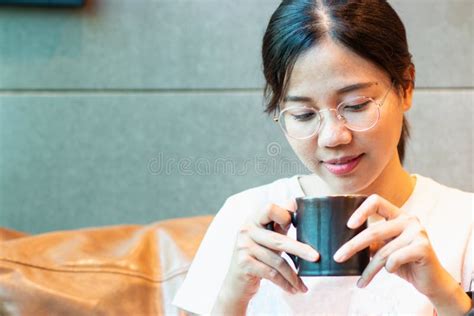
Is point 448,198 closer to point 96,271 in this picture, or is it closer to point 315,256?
point 315,256

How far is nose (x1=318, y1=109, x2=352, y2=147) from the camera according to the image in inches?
45.1

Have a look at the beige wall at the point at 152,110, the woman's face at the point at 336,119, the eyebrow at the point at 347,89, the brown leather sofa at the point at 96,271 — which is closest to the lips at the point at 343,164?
the woman's face at the point at 336,119

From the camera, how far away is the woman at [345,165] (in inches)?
41.8

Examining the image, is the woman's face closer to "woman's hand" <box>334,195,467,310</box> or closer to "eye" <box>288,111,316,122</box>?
"eye" <box>288,111,316,122</box>

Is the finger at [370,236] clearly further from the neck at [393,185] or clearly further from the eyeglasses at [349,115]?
the neck at [393,185]

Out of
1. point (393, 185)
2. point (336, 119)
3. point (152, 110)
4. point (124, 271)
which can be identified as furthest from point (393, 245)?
point (152, 110)

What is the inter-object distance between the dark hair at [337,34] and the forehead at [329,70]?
0.03 ft

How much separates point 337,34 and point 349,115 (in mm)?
130

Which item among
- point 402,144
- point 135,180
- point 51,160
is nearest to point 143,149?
point 135,180

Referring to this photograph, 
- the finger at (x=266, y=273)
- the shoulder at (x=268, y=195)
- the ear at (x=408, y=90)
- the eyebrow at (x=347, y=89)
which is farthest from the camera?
the shoulder at (x=268, y=195)

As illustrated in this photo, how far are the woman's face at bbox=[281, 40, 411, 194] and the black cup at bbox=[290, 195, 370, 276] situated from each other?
0.20 meters

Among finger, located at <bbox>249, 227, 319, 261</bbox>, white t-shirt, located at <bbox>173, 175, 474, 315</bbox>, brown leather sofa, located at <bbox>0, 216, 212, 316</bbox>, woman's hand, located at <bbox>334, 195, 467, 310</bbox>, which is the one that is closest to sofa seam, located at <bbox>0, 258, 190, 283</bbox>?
brown leather sofa, located at <bbox>0, 216, 212, 316</bbox>

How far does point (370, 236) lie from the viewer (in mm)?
959

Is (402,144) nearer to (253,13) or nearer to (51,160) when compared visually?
(253,13)
